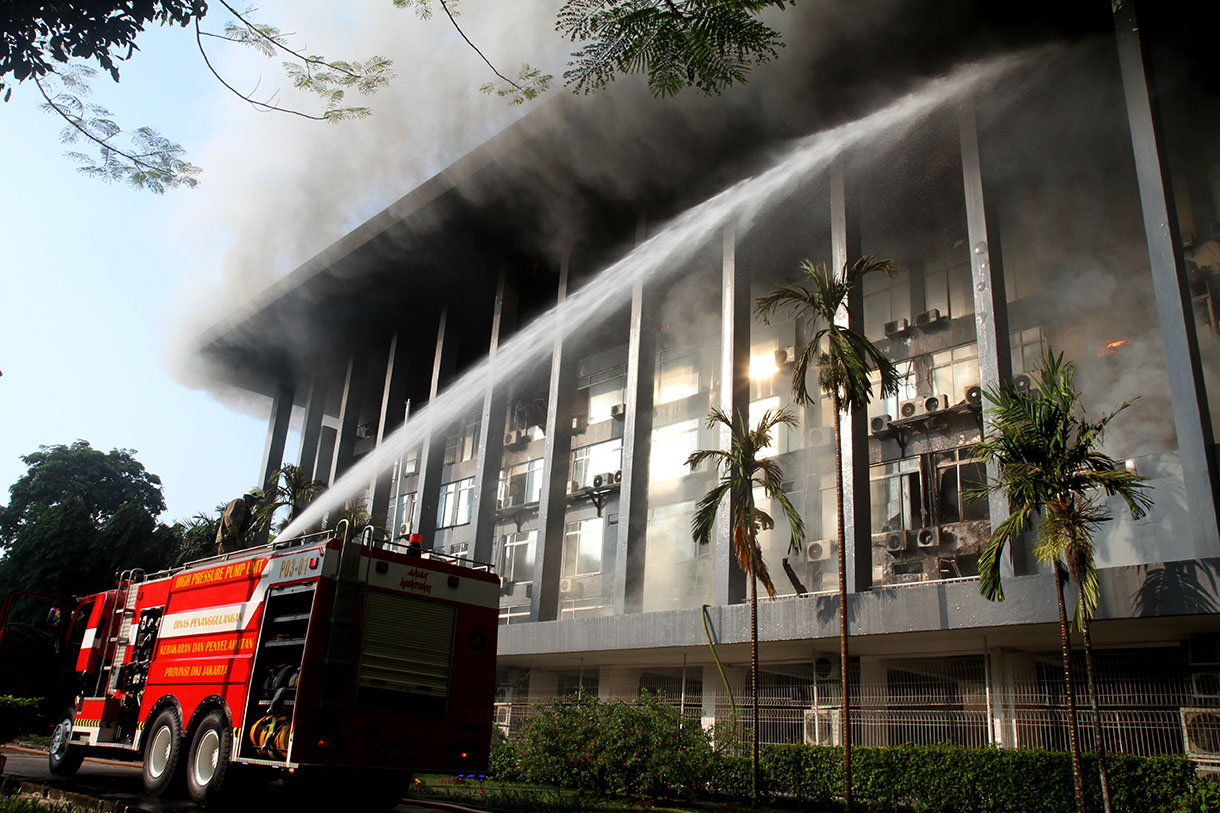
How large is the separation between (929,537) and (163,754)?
1770 cm

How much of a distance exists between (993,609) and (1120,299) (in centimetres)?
988

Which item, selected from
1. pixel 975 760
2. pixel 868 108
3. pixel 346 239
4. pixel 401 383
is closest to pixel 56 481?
pixel 401 383

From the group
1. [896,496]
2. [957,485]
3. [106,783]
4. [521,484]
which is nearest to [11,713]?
[106,783]

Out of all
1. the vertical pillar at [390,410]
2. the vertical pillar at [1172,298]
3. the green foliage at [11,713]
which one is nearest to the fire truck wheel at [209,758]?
the green foliage at [11,713]

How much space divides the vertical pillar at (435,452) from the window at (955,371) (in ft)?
63.0

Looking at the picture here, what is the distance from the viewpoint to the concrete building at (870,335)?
55.6 feet

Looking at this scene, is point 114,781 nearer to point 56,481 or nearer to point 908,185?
point 908,185

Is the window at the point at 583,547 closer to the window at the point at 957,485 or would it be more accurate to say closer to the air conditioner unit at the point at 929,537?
the air conditioner unit at the point at 929,537

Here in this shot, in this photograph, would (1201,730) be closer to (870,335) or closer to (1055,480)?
(1055,480)

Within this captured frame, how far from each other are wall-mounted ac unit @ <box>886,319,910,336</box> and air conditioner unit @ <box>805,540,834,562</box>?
21.5 feet

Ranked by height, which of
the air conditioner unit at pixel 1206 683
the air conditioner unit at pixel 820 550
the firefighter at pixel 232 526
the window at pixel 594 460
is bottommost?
the air conditioner unit at pixel 1206 683

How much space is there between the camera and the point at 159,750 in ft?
37.4

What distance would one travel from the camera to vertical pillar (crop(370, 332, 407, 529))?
1442 inches

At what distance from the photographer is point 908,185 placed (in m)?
24.2
